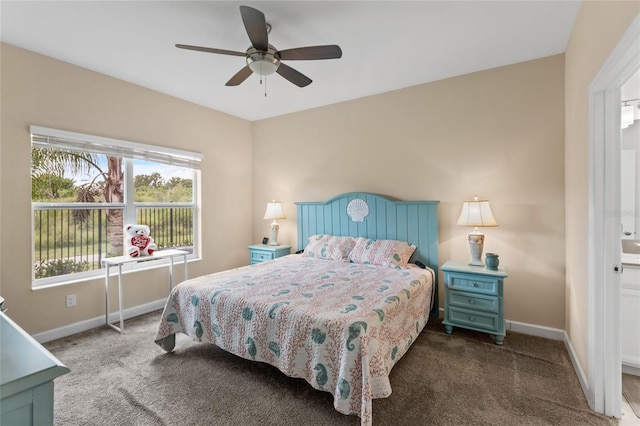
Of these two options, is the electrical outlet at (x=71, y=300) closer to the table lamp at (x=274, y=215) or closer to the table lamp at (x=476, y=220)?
the table lamp at (x=274, y=215)

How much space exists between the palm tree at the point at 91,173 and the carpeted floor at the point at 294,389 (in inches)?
50.0

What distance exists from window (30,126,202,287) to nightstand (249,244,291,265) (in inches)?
39.6

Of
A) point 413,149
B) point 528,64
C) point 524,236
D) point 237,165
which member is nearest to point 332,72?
point 413,149

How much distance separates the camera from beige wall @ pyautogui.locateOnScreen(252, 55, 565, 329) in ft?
9.09

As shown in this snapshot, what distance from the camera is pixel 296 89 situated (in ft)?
11.7

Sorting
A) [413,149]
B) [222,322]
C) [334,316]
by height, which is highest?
[413,149]

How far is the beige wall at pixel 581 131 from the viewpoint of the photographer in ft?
5.25

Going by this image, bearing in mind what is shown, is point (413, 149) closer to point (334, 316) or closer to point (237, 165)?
point (334, 316)

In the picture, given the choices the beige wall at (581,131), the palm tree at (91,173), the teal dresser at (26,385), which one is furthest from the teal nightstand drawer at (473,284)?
the palm tree at (91,173)

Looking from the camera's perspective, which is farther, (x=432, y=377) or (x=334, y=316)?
(x=432, y=377)

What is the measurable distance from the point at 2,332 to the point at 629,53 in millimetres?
2826

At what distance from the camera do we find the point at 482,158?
3070 mm

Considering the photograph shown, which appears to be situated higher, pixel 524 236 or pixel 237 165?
pixel 237 165

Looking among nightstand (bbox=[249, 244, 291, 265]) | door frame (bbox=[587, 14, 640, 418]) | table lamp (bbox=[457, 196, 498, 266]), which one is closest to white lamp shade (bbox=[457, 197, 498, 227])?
table lamp (bbox=[457, 196, 498, 266])
